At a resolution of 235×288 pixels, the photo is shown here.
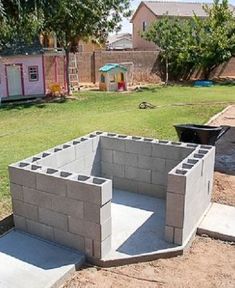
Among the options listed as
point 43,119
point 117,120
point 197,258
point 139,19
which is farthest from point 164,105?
point 139,19

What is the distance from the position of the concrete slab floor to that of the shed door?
14.5 metres

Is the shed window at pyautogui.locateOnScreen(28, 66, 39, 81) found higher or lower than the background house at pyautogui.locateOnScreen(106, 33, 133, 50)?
lower

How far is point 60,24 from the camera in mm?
18562

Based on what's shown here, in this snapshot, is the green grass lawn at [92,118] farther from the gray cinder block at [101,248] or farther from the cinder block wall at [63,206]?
the gray cinder block at [101,248]

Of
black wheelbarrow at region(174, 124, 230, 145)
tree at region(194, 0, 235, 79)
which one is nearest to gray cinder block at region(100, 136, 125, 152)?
black wheelbarrow at region(174, 124, 230, 145)

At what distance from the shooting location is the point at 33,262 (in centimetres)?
455

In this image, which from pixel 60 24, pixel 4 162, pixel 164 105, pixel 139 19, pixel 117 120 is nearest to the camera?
pixel 4 162

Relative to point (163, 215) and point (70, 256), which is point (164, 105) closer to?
point (163, 215)

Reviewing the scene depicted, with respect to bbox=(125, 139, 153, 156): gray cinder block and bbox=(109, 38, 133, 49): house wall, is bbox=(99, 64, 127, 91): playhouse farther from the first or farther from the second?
bbox=(109, 38, 133, 49): house wall

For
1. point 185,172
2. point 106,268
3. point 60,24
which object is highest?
point 60,24

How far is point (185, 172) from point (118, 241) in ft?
4.32

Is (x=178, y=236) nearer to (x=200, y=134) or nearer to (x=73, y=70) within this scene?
(x=200, y=134)

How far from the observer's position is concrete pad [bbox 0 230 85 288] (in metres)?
4.19

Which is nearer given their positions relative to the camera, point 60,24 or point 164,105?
point 164,105
